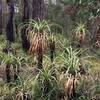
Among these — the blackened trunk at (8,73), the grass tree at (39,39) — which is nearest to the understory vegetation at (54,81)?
the blackened trunk at (8,73)

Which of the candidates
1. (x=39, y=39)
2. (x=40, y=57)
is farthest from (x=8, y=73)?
(x=39, y=39)

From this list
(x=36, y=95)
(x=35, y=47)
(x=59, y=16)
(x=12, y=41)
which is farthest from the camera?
(x=59, y=16)

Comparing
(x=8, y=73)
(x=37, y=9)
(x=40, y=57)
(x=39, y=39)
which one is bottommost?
(x=8, y=73)

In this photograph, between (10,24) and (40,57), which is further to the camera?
(10,24)

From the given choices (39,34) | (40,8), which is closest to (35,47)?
(39,34)

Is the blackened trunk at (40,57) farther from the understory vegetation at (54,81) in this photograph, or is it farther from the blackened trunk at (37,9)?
the blackened trunk at (37,9)

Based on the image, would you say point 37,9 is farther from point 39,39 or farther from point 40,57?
point 39,39

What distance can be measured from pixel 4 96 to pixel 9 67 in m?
0.81

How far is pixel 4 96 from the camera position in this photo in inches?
378

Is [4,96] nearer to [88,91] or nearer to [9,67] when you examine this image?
[9,67]

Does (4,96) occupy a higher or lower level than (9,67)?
lower

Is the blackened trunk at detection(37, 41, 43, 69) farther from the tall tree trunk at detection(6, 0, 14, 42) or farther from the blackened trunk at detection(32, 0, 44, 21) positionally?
the tall tree trunk at detection(6, 0, 14, 42)

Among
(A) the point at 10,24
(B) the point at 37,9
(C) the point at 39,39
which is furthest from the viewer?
(A) the point at 10,24

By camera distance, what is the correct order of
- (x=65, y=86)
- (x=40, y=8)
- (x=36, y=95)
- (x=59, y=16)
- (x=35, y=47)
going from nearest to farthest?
(x=65, y=86), (x=36, y=95), (x=35, y=47), (x=40, y=8), (x=59, y=16)
